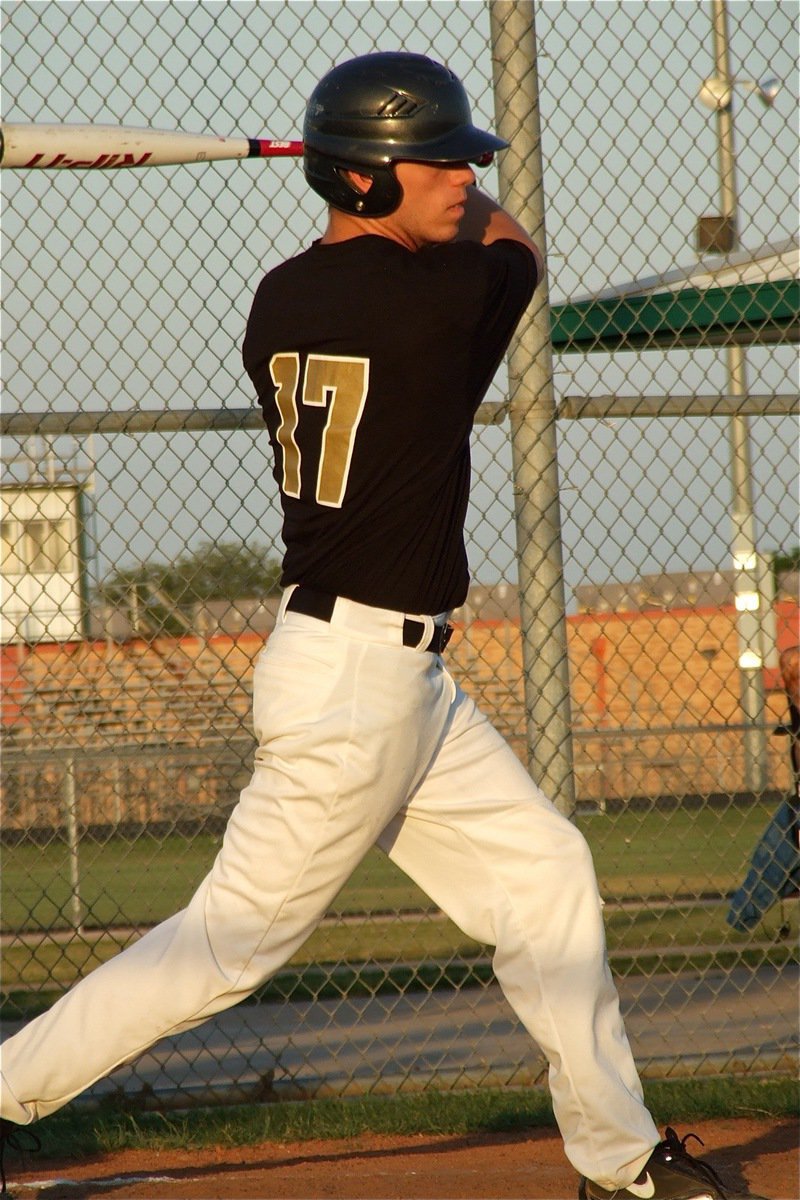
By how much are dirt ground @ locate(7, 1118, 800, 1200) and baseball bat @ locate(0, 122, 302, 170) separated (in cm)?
270

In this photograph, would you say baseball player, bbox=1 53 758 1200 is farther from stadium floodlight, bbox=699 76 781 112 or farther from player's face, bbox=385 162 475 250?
stadium floodlight, bbox=699 76 781 112

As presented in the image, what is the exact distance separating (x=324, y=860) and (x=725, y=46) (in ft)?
12.7

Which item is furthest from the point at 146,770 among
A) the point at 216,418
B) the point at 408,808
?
the point at 408,808

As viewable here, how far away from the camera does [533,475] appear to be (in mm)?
4801

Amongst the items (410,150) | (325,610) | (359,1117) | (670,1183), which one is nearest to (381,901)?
(359,1117)

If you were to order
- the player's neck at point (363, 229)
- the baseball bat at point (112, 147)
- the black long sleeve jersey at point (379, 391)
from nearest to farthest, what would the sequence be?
the black long sleeve jersey at point (379, 391) → the player's neck at point (363, 229) → the baseball bat at point (112, 147)

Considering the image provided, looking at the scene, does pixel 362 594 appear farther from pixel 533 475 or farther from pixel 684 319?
pixel 684 319

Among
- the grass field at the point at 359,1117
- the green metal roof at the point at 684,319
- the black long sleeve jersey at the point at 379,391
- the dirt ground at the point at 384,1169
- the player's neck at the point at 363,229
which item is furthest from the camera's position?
the green metal roof at the point at 684,319

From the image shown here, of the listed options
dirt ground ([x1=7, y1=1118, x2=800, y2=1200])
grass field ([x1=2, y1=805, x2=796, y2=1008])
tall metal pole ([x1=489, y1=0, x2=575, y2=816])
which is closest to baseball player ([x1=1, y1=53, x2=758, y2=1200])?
dirt ground ([x1=7, y1=1118, x2=800, y2=1200])

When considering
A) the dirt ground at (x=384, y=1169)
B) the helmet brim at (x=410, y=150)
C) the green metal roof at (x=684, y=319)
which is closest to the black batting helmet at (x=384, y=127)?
the helmet brim at (x=410, y=150)

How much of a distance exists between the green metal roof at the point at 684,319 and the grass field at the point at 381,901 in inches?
73.1

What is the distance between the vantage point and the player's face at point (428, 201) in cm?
294

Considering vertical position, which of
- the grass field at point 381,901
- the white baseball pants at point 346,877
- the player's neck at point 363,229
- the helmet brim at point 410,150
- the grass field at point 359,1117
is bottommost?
the grass field at point 381,901

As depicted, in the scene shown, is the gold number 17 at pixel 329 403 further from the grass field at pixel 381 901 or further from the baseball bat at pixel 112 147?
the grass field at pixel 381 901
